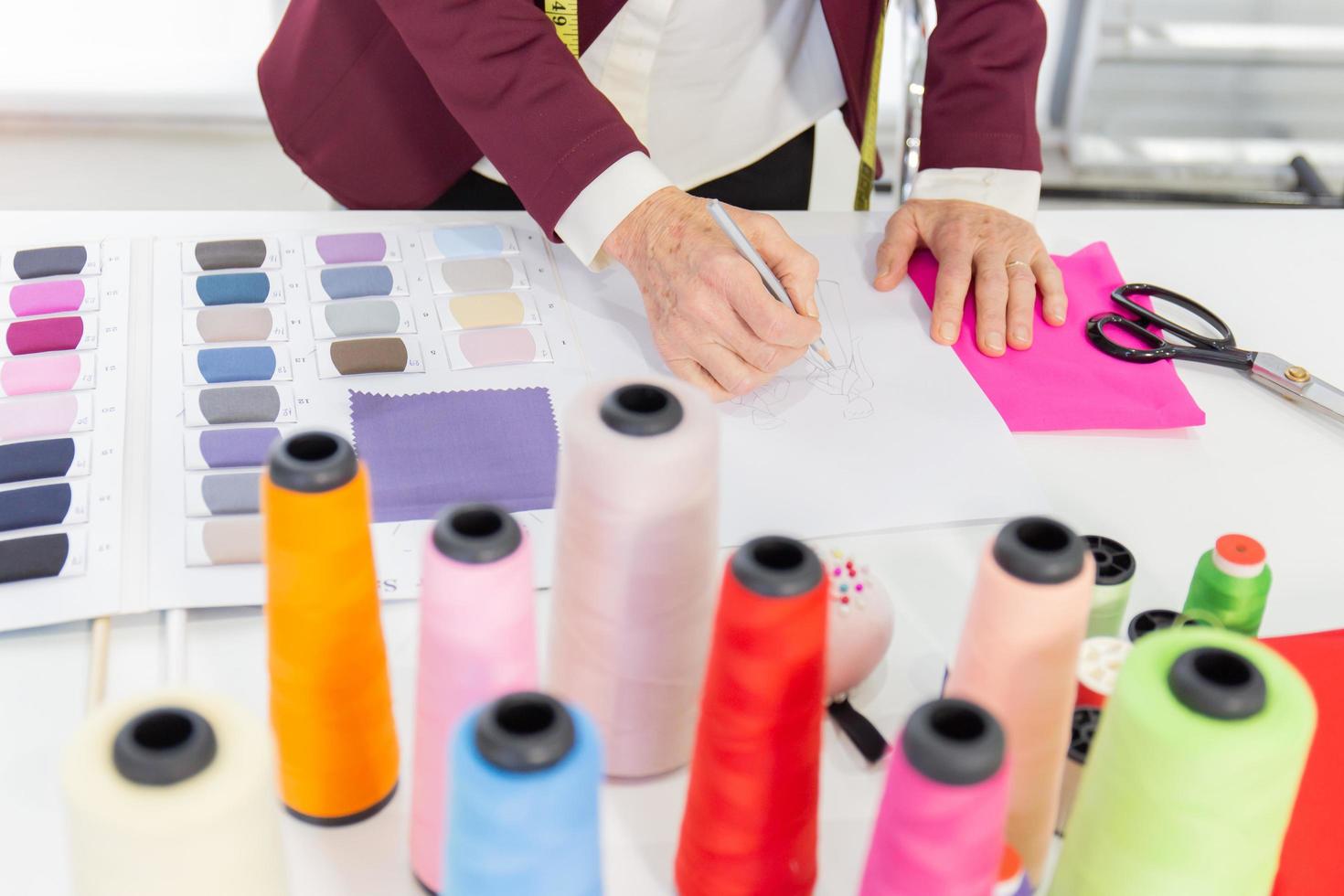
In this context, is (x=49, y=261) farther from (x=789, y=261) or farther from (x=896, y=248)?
(x=896, y=248)

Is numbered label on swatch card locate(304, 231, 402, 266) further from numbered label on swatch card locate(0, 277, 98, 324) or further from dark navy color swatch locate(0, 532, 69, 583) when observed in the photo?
dark navy color swatch locate(0, 532, 69, 583)

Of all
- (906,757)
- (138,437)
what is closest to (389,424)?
(138,437)

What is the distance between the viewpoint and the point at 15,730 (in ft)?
2.36

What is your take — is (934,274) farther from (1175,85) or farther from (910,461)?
(1175,85)

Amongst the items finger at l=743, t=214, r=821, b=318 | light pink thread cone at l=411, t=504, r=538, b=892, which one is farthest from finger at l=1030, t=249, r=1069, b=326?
light pink thread cone at l=411, t=504, r=538, b=892

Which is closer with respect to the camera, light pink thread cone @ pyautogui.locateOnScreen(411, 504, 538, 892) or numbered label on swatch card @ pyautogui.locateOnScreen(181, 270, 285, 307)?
light pink thread cone @ pyautogui.locateOnScreen(411, 504, 538, 892)

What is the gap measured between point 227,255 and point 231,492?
303mm

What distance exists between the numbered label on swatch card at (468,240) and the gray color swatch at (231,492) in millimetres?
316

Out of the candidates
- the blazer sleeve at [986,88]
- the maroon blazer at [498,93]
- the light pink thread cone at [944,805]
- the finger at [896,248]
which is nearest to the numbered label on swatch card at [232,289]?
the maroon blazer at [498,93]

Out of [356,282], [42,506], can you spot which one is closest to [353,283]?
[356,282]

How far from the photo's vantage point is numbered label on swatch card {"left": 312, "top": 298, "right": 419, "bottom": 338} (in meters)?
Result: 1.03

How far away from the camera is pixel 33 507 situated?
833mm

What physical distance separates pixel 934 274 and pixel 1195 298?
0.24m

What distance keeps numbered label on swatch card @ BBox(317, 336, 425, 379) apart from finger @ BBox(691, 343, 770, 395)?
0.21m
